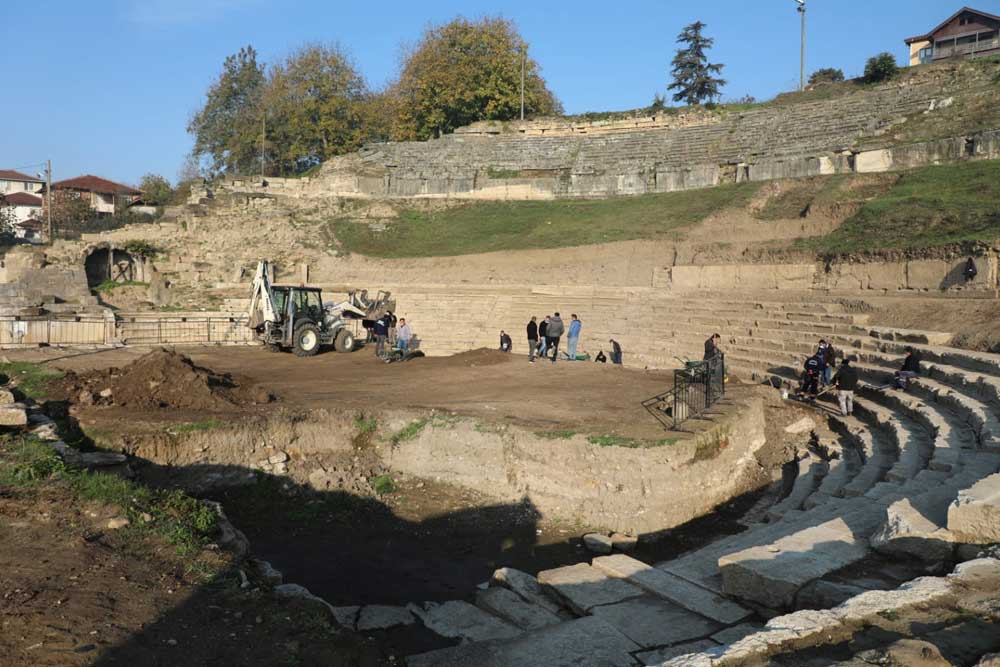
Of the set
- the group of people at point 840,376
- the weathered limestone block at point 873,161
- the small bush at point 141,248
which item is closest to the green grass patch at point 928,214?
the weathered limestone block at point 873,161

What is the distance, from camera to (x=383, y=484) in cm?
1092

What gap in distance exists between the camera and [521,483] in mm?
10672

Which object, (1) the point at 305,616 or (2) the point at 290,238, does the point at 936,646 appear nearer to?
(1) the point at 305,616

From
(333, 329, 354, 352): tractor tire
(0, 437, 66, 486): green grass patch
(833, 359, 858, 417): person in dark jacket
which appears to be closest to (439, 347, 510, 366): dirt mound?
(333, 329, 354, 352): tractor tire

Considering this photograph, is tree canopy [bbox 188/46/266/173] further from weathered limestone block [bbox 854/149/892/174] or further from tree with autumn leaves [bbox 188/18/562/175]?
weathered limestone block [bbox 854/149/892/174]

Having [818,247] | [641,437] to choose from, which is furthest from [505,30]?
[641,437]

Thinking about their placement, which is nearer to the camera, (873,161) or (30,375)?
(30,375)

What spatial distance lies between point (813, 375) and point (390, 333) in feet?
41.5

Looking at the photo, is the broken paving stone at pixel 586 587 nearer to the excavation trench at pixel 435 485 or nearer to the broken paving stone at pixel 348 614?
the broken paving stone at pixel 348 614

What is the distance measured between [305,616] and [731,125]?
41.0 meters

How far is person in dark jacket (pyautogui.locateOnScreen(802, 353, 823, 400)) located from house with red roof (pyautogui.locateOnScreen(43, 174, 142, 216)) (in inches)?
2166

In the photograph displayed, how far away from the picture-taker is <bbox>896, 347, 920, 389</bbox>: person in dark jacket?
13109mm

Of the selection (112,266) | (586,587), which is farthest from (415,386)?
(112,266)

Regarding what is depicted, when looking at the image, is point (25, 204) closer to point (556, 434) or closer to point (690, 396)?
point (556, 434)
